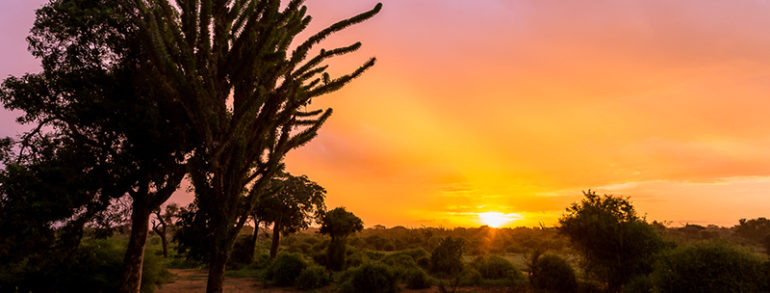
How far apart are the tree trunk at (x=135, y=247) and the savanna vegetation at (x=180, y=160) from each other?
0.13ft

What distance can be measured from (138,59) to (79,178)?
4.19m

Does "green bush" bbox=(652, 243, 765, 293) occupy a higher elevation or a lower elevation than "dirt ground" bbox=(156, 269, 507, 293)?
higher

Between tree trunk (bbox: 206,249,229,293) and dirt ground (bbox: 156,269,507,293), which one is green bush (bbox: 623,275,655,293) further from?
tree trunk (bbox: 206,249,229,293)

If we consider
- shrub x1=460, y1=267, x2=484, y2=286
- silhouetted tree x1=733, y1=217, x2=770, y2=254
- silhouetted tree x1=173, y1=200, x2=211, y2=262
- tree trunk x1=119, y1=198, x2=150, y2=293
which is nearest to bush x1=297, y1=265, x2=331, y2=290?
shrub x1=460, y1=267, x2=484, y2=286

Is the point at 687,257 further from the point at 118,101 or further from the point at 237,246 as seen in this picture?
the point at 237,246

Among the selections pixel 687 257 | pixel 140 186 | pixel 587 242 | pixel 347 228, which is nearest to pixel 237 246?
pixel 347 228

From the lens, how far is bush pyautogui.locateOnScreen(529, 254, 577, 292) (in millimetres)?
16594

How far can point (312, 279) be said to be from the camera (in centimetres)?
2002

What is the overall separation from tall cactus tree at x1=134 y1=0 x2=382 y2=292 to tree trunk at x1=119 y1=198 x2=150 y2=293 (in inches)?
248

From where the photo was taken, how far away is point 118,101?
35.7ft

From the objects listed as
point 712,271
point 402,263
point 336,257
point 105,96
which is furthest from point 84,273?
point 712,271

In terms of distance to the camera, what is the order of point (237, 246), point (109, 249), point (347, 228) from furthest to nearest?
point (237, 246)
point (347, 228)
point (109, 249)

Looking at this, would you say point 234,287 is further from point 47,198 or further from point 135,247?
point 47,198

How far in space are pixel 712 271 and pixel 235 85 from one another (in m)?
15.0
